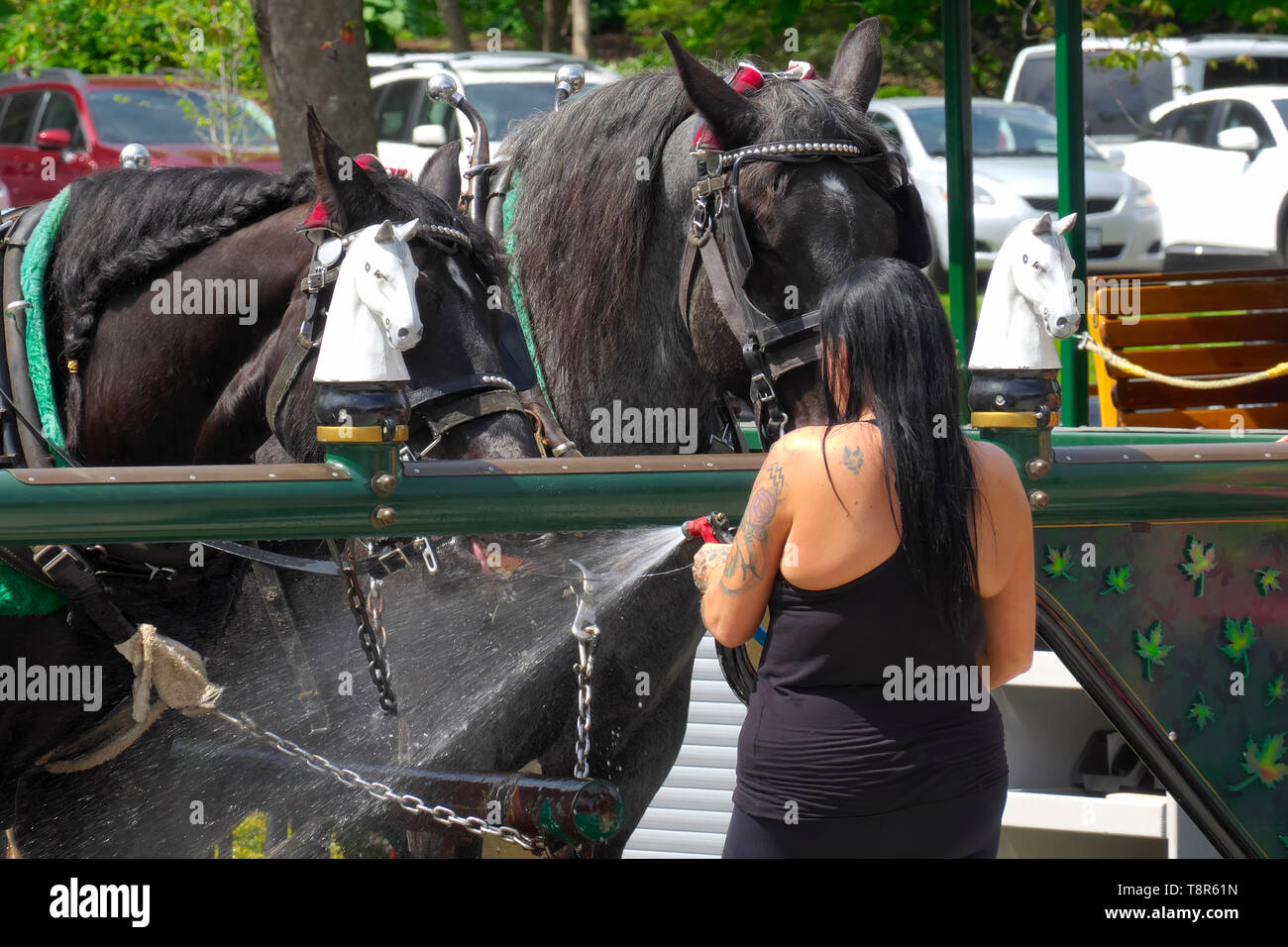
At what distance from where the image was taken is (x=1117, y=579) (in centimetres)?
296

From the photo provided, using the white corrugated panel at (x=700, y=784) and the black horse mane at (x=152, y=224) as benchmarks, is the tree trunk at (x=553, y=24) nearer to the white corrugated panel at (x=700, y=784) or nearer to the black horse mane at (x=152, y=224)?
the white corrugated panel at (x=700, y=784)

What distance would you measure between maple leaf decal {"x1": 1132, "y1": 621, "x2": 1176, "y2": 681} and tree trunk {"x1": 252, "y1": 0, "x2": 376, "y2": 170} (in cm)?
431

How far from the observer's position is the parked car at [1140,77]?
16.0 m

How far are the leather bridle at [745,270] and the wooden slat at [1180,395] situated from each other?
9.50ft

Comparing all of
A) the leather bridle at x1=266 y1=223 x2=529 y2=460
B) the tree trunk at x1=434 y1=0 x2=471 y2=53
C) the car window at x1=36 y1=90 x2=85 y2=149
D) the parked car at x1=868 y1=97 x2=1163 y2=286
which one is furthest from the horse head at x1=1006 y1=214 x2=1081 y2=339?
the tree trunk at x1=434 y1=0 x2=471 y2=53

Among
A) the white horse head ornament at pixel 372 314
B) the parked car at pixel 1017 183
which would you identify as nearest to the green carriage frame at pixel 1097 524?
the white horse head ornament at pixel 372 314

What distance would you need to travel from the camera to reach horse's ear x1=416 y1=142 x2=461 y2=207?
3.78 meters

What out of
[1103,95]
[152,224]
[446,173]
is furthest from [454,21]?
[152,224]

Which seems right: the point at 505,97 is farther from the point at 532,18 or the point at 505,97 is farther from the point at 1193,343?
the point at 532,18
